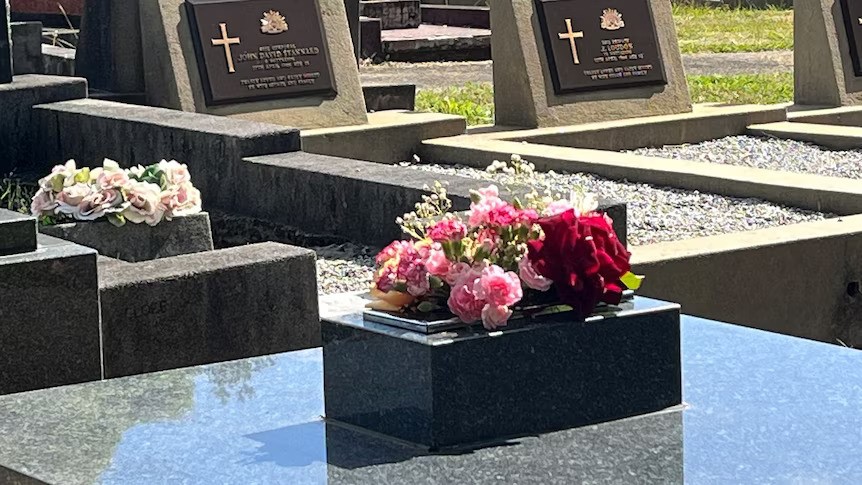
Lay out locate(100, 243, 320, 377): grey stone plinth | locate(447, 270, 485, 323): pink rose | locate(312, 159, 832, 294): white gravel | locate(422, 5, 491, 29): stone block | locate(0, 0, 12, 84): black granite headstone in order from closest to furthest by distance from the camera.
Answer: locate(447, 270, 485, 323): pink rose
locate(100, 243, 320, 377): grey stone plinth
locate(312, 159, 832, 294): white gravel
locate(0, 0, 12, 84): black granite headstone
locate(422, 5, 491, 29): stone block

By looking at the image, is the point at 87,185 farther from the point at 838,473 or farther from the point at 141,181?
the point at 838,473

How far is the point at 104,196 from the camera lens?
21.1 ft

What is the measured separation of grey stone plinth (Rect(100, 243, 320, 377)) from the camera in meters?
5.29

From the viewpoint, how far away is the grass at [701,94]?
41.3ft

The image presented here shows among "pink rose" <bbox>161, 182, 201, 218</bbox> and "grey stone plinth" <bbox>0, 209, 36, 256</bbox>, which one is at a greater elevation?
"grey stone plinth" <bbox>0, 209, 36, 256</bbox>

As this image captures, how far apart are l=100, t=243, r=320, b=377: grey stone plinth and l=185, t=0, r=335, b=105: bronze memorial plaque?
4.30 meters

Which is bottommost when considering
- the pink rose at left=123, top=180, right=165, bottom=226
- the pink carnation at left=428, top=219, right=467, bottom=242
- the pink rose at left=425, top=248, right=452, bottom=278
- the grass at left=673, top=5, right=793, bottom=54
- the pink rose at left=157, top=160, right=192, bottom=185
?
the grass at left=673, top=5, right=793, bottom=54

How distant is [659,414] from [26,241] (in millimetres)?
2194

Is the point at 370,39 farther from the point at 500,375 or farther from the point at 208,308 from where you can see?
the point at 500,375

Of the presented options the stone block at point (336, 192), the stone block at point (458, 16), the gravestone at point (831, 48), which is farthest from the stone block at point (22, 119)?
the stone block at point (458, 16)

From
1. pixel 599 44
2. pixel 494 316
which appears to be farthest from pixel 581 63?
pixel 494 316

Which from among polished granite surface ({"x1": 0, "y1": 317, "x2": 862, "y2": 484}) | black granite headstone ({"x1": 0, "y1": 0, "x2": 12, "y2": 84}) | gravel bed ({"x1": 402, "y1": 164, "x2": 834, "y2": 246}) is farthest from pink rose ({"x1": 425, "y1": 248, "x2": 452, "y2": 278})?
black granite headstone ({"x1": 0, "y1": 0, "x2": 12, "y2": 84})

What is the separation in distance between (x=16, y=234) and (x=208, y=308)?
0.78 meters

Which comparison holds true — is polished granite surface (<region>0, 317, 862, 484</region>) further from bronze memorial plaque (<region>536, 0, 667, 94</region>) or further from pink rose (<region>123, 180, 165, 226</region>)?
bronze memorial plaque (<region>536, 0, 667, 94</region>)
